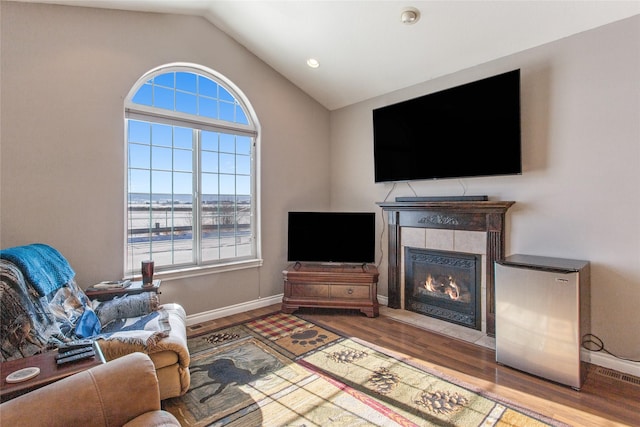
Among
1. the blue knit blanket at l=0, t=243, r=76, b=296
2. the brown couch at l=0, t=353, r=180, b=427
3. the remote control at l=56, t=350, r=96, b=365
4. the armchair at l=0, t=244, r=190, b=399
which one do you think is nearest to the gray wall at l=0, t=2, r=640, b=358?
the blue knit blanket at l=0, t=243, r=76, b=296

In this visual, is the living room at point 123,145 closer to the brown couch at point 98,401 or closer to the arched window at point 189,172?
the arched window at point 189,172

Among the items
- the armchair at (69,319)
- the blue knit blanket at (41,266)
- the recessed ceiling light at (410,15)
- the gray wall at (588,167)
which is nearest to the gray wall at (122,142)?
the gray wall at (588,167)

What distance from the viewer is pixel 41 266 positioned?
2.00 m

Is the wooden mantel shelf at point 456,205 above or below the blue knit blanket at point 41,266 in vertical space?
above

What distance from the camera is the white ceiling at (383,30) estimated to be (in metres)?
2.44

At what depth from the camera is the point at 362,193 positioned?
415 centimetres

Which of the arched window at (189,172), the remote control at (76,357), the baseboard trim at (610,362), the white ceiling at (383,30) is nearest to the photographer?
the remote control at (76,357)

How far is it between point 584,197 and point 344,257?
2294 mm

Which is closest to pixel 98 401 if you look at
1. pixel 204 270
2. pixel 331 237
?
pixel 204 270

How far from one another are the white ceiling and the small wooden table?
2.68 m

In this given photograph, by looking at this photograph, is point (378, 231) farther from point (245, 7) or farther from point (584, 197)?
point (245, 7)

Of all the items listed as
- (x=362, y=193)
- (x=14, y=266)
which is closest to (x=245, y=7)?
(x=362, y=193)

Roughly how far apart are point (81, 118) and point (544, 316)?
396 centimetres

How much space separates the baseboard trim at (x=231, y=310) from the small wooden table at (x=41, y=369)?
6.07 feet
